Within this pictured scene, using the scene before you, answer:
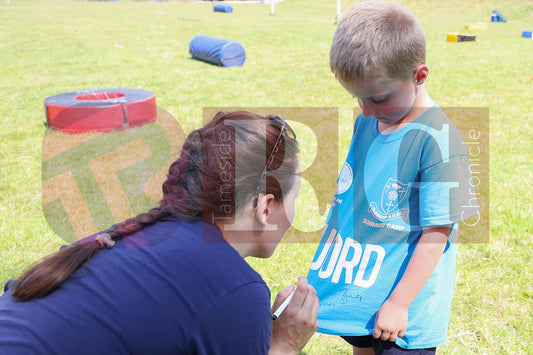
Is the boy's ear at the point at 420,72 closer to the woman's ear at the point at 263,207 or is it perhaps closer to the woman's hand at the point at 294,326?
the woman's ear at the point at 263,207

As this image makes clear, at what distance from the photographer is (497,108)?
25.9 feet

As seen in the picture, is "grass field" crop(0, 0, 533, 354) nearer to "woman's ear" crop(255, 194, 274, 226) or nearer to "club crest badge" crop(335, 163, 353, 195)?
"club crest badge" crop(335, 163, 353, 195)

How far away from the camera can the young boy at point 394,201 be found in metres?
1.72

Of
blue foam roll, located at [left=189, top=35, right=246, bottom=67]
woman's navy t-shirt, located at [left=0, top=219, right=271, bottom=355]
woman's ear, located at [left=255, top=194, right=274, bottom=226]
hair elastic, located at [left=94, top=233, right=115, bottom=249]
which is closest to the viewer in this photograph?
woman's navy t-shirt, located at [left=0, top=219, right=271, bottom=355]

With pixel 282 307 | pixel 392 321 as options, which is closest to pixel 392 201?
pixel 392 321

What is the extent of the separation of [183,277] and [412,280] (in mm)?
877

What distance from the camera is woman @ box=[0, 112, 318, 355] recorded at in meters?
1.27

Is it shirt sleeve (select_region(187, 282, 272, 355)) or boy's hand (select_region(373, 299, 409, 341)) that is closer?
shirt sleeve (select_region(187, 282, 272, 355))

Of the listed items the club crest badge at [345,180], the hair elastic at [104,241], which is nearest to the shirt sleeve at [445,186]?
the club crest badge at [345,180]

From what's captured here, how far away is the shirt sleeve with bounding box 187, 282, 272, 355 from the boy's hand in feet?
2.02

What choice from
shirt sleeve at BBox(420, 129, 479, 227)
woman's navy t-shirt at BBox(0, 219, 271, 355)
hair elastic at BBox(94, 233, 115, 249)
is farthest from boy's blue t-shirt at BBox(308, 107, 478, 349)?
hair elastic at BBox(94, 233, 115, 249)

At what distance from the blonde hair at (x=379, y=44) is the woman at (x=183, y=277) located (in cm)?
37

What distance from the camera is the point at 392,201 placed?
6.12 feet

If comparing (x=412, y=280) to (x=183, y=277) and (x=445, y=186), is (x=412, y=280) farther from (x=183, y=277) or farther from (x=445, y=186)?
(x=183, y=277)
